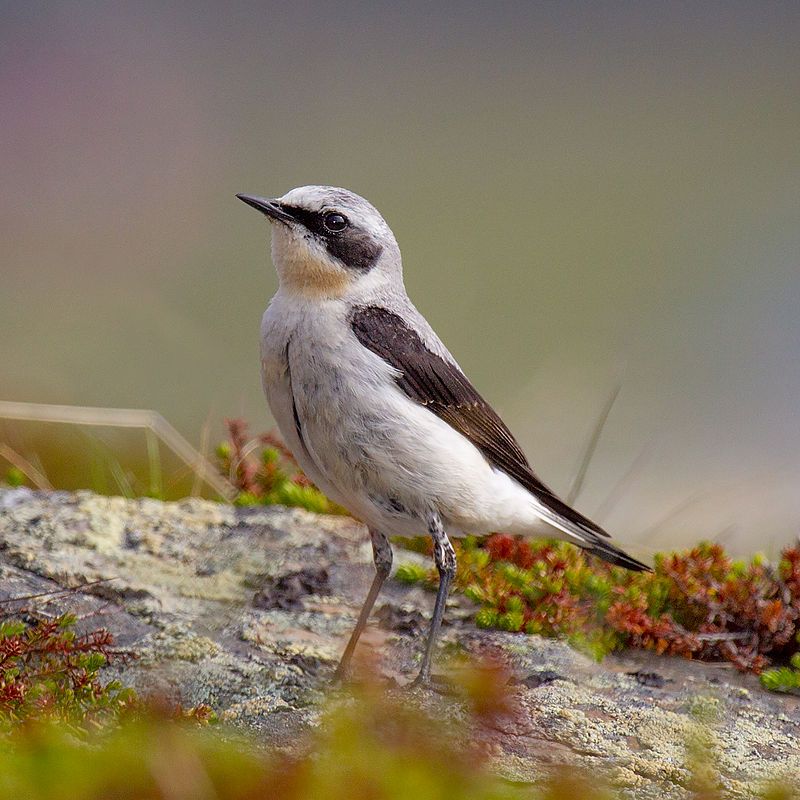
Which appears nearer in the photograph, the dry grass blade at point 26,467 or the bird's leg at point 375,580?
the bird's leg at point 375,580

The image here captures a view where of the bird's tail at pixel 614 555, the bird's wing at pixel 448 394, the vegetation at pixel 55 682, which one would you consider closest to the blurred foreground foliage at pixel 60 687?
the vegetation at pixel 55 682

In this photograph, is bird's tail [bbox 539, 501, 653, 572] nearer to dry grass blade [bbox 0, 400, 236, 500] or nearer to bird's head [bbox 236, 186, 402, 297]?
bird's head [bbox 236, 186, 402, 297]

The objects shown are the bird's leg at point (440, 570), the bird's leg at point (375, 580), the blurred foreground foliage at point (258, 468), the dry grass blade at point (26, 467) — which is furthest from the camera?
the blurred foreground foliage at point (258, 468)

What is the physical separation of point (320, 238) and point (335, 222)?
5.3 inches

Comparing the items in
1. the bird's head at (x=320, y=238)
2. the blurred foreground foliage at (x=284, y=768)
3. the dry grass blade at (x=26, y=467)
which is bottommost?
the dry grass blade at (x=26, y=467)

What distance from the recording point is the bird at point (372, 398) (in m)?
6.20

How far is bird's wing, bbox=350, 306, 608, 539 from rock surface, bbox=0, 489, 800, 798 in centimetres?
101

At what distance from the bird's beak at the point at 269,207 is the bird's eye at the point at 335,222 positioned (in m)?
0.21

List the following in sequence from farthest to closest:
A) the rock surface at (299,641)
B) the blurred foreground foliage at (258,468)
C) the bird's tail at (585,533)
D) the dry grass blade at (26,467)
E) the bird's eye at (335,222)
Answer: the blurred foreground foliage at (258,468)
the dry grass blade at (26,467)
the bird's tail at (585,533)
the bird's eye at (335,222)
the rock surface at (299,641)

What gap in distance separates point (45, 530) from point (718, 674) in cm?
466

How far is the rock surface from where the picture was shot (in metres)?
5.39

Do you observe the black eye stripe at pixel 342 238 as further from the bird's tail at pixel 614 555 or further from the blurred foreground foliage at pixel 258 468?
the blurred foreground foliage at pixel 258 468

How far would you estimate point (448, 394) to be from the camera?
21.7 ft

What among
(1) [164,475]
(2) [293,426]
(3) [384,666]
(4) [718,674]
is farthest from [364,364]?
(1) [164,475]
